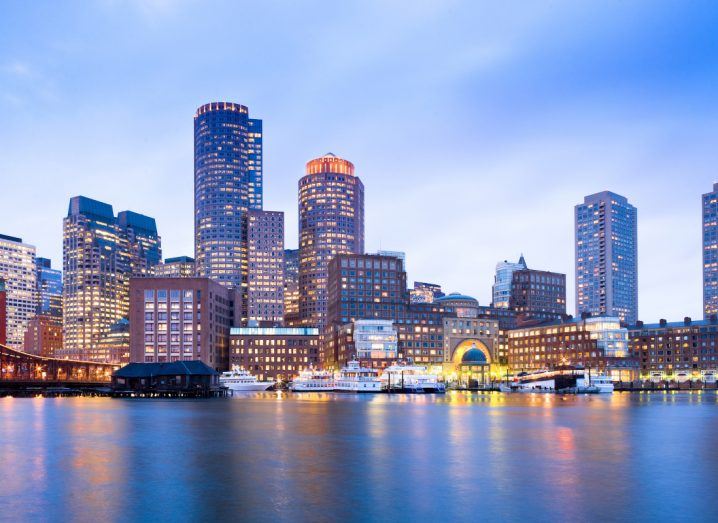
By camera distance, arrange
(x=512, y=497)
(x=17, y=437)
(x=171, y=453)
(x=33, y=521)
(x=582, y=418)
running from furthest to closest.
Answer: (x=582, y=418)
(x=17, y=437)
(x=171, y=453)
(x=512, y=497)
(x=33, y=521)

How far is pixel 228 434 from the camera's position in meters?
74.4

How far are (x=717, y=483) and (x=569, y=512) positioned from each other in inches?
545

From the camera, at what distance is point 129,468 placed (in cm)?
5066

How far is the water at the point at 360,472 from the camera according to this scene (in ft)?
121

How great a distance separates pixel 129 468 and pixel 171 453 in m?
8.26

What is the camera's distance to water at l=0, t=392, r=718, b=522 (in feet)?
121

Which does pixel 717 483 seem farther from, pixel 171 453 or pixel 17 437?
pixel 17 437

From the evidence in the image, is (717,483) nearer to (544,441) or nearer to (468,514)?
(468,514)

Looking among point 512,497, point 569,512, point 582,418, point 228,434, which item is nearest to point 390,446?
point 228,434

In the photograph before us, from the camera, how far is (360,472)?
158ft

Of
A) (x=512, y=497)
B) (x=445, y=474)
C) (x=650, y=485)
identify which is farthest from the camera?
(x=445, y=474)

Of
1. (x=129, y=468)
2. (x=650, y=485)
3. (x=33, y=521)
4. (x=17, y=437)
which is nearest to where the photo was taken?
(x=33, y=521)

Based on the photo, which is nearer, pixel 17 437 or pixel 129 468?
pixel 129 468

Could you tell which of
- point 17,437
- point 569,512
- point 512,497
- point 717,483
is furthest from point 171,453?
point 717,483
